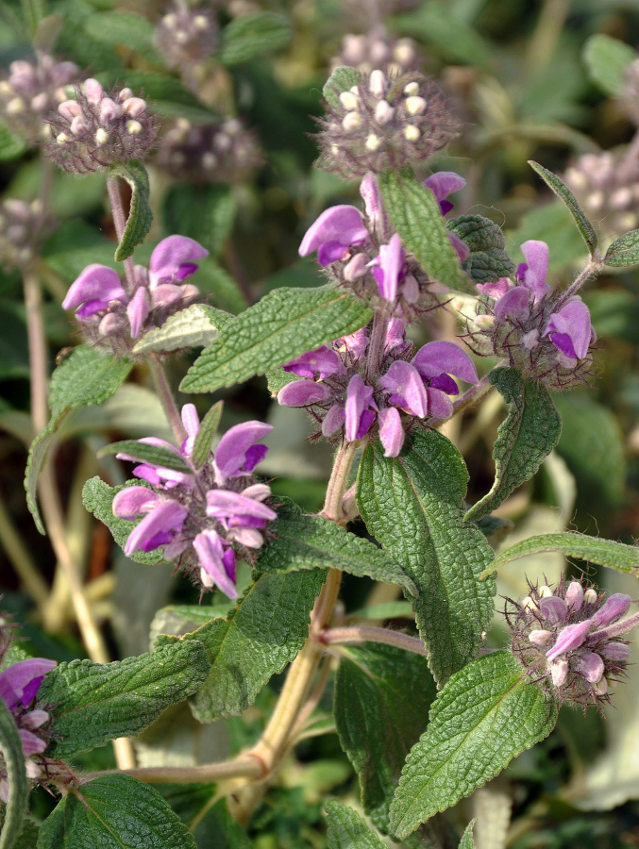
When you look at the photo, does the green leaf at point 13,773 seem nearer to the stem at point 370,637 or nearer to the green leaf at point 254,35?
the stem at point 370,637

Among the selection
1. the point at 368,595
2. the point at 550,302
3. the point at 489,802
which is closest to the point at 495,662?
the point at 550,302

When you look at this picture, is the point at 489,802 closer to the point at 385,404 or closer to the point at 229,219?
the point at 385,404

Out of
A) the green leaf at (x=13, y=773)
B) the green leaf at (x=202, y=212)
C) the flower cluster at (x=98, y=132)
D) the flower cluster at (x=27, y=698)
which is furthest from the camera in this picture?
the green leaf at (x=202, y=212)

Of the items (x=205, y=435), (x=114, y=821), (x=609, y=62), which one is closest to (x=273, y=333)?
(x=205, y=435)

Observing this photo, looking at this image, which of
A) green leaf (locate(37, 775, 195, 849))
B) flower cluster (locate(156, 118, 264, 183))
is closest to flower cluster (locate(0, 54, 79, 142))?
flower cluster (locate(156, 118, 264, 183))

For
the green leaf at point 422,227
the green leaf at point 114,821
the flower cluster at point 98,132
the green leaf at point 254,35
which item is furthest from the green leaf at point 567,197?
the green leaf at point 254,35
